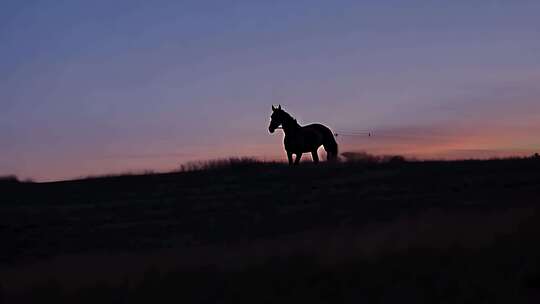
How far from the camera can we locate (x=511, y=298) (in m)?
12.7

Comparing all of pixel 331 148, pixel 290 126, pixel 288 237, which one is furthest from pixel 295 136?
pixel 288 237

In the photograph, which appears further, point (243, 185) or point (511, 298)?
point (243, 185)

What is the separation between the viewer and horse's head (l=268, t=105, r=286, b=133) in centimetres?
3366

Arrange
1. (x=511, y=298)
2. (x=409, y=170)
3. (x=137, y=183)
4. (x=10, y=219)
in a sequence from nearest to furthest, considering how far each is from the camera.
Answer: (x=511, y=298) < (x=10, y=219) < (x=409, y=170) < (x=137, y=183)

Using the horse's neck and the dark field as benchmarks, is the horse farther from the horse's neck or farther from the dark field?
the dark field

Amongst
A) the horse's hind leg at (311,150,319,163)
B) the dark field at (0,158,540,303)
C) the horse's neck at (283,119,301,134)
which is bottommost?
the dark field at (0,158,540,303)

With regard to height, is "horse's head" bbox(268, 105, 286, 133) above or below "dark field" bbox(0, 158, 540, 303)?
above

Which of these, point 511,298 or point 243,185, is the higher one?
point 243,185

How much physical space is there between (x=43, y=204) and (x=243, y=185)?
5957 millimetres

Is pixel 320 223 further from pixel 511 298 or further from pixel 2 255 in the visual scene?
pixel 511 298

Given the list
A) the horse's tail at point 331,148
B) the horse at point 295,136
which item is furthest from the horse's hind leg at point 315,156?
the horse's tail at point 331,148

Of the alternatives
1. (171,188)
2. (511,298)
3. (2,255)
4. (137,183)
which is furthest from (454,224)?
(137,183)

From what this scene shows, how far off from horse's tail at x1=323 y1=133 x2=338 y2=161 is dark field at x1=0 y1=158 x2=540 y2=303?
4.63 metres

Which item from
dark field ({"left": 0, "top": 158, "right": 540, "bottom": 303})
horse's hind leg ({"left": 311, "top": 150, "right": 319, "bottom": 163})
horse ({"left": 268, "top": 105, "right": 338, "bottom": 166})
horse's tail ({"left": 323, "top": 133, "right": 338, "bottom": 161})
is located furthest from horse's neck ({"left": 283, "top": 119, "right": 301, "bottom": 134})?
dark field ({"left": 0, "top": 158, "right": 540, "bottom": 303})
